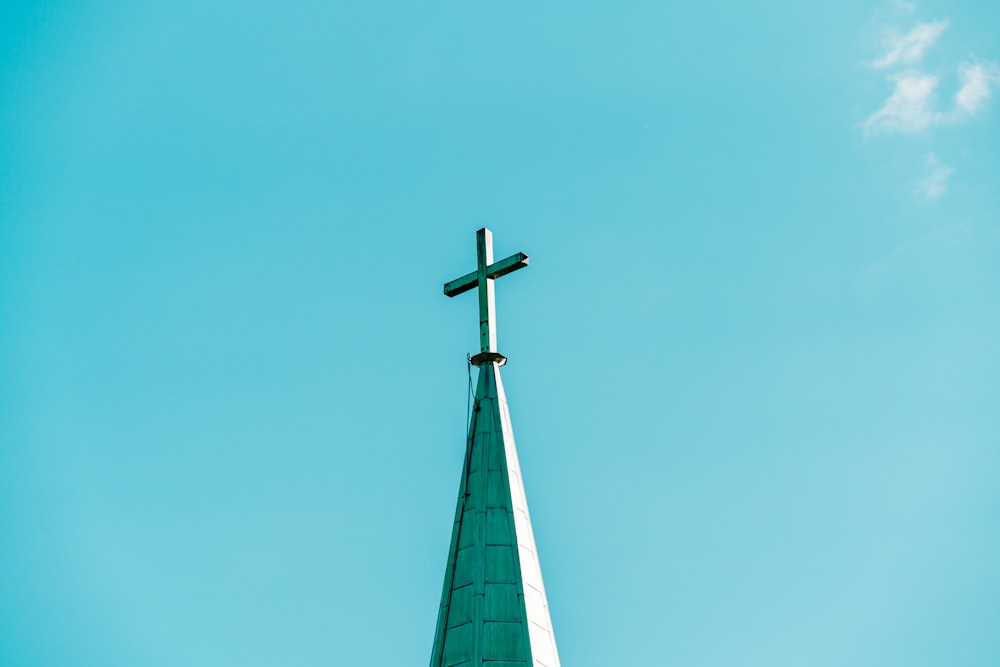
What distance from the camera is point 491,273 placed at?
24594 millimetres

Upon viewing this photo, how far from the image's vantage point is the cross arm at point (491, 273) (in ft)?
79.8

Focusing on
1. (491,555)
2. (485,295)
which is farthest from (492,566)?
(485,295)

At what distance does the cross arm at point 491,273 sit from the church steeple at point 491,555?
0.05 feet

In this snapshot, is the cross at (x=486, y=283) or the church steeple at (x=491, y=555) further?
the cross at (x=486, y=283)

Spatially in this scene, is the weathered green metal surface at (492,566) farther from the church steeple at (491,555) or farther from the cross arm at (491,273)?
the cross arm at (491,273)

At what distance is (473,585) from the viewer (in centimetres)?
2131

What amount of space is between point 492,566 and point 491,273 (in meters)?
5.33

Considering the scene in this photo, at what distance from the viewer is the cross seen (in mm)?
24000

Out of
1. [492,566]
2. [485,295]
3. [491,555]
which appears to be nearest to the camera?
[492,566]

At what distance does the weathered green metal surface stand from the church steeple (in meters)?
0.01

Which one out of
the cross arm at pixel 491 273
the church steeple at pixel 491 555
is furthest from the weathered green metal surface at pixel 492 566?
the cross arm at pixel 491 273

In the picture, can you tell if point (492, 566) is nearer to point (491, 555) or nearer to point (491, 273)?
point (491, 555)

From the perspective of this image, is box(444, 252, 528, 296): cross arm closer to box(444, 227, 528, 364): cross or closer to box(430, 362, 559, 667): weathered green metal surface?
box(444, 227, 528, 364): cross

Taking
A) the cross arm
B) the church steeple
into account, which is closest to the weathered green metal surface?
the church steeple
